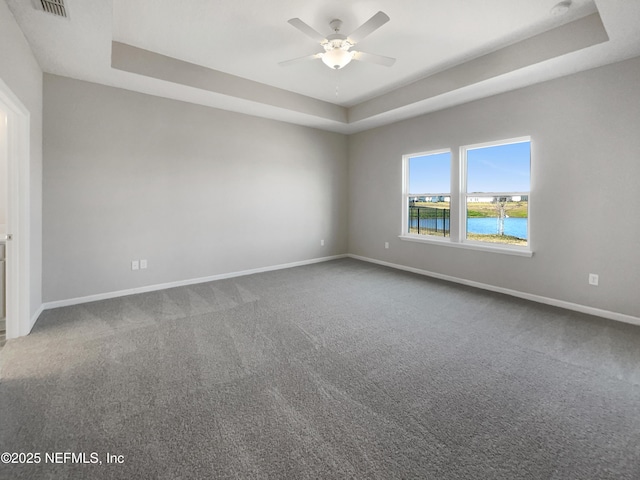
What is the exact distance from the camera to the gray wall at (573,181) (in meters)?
3.04

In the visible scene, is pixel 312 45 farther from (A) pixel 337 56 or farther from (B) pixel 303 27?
(B) pixel 303 27

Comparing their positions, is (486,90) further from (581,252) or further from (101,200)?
(101,200)

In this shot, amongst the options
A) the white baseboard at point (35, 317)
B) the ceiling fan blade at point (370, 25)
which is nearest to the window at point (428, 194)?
the ceiling fan blade at point (370, 25)

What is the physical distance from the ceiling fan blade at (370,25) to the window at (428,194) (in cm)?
270

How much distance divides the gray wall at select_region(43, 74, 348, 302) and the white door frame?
0.77 m

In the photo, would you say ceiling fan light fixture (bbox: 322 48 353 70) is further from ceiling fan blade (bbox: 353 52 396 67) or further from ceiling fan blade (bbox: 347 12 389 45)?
→ ceiling fan blade (bbox: 347 12 389 45)

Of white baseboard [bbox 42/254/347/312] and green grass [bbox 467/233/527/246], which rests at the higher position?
green grass [bbox 467/233/527/246]

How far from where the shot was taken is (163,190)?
13.7ft

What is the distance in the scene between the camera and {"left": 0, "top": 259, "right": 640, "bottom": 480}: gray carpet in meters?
1.44

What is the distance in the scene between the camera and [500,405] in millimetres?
1845

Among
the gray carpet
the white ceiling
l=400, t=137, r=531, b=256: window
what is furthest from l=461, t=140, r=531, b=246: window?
the gray carpet

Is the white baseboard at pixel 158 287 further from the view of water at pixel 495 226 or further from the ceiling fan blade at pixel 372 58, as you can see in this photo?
the ceiling fan blade at pixel 372 58

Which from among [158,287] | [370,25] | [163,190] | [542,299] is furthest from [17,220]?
[542,299]

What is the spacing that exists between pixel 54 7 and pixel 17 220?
69.4 inches
